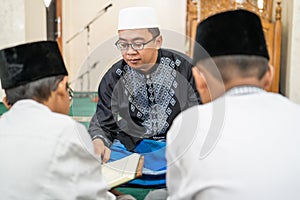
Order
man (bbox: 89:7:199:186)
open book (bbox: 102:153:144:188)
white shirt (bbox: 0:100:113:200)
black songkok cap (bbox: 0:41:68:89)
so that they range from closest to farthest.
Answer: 1. white shirt (bbox: 0:100:113:200)
2. black songkok cap (bbox: 0:41:68:89)
3. open book (bbox: 102:153:144:188)
4. man (bbox: 89:7:199:186)

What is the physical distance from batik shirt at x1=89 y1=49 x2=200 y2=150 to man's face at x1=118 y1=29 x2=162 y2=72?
10 centimetres

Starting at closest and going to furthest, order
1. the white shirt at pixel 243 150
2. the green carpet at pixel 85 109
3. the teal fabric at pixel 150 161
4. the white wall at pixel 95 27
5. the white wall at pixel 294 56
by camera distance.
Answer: the white shirt at pixel 243 150
the teal fabric at pixel 150 161
the green carpet at pixel 85 109
the white wall at pixel 294 56
the white wall at pixel 95 27

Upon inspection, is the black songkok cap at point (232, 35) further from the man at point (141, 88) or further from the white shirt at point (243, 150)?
the man at point (141, 88)

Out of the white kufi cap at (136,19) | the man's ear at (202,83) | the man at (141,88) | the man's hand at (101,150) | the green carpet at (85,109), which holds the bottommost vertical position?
the green carpet at (85,109)

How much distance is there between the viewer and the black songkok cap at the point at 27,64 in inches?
46.1

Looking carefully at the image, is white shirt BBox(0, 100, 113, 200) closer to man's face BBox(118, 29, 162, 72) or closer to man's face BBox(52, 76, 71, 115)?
man's face BBox(52, 76, 71, 115)

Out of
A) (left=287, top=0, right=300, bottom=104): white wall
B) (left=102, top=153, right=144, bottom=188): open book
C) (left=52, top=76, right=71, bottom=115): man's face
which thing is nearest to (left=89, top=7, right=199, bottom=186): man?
(left=102, top=153, right=144, bottom=188): open book

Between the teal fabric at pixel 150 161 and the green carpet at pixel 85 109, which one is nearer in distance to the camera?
the teal fabric at pixel 150 161

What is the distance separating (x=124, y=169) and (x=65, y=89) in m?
0.52

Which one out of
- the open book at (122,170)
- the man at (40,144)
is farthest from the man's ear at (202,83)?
the open book at (122,170)

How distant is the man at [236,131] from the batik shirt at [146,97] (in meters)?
1.29

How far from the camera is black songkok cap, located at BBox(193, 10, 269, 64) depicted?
3.22 feet

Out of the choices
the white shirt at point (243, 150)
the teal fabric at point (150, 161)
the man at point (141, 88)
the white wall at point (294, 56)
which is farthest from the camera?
the white wall at point (294, 56)

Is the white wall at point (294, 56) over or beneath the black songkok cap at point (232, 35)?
beneath
